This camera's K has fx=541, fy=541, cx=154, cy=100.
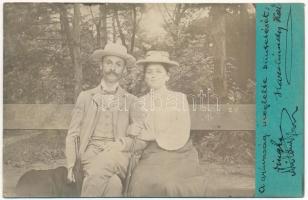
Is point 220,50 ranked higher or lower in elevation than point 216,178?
higher

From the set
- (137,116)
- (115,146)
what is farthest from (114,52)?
(115,146)

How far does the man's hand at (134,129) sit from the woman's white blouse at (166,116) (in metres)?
0.05

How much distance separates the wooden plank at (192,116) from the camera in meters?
3.74

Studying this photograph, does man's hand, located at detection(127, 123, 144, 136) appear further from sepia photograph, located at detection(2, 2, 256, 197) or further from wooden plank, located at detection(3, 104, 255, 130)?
wooden plank, located at detection(3, 104, 255, 130)

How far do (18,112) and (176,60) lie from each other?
45.3 inches

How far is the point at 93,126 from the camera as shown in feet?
12.3

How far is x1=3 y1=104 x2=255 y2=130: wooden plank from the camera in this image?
374 centimetres

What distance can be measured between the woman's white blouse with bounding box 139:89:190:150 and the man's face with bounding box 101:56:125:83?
0.79ft

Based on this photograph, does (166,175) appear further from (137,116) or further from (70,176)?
(70,176)

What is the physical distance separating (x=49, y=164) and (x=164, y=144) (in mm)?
808

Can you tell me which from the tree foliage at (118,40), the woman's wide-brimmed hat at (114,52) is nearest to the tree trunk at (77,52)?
the tree foliage at (118,40)

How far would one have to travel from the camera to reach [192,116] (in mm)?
3748

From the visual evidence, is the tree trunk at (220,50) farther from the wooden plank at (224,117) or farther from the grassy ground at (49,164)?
the grassy ground at (49,164)

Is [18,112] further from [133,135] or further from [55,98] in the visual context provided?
[133,135]
